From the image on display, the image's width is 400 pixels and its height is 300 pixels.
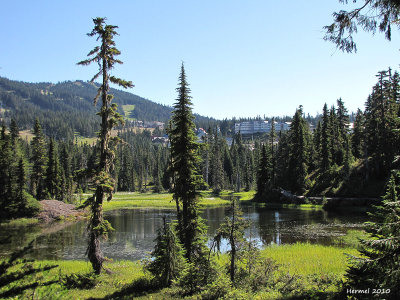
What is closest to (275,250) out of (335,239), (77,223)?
(335,239)

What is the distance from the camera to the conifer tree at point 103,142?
17.4m

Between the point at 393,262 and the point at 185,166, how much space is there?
13.7 m

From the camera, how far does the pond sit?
28.6 metres

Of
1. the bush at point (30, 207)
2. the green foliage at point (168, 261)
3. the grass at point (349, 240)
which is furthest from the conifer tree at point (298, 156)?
the green foliage at point (168, 261)

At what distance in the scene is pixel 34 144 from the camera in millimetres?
62500

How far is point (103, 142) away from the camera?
18.5 metres

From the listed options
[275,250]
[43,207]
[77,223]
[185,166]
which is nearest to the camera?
[185,166]

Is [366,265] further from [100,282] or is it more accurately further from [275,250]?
[275,250]

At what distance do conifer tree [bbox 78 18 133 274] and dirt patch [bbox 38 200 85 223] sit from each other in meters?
36.3

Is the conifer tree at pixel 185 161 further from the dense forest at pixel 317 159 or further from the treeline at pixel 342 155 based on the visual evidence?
the treeline at pixel 342 155

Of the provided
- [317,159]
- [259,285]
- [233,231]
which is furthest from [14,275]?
[317,159]

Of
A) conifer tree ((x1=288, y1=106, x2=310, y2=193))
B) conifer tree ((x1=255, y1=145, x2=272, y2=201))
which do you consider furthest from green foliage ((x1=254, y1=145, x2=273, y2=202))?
conifer tree ((x1=288, y1=106, x2=310, y2=193))

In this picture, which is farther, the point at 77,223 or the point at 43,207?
the point at 43,207

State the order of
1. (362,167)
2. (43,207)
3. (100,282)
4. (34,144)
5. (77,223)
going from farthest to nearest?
(34,144), (362,167), (43,207), (77,223), (100,282)
